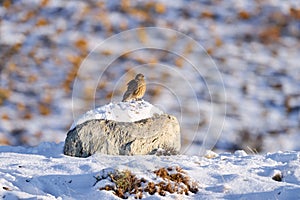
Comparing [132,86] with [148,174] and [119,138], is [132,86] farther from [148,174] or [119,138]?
[148,174]

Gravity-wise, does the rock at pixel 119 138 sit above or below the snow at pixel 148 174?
above

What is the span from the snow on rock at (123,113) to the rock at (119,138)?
0.07 metres

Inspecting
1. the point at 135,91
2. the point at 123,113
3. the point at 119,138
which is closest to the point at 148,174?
the point at 119,138

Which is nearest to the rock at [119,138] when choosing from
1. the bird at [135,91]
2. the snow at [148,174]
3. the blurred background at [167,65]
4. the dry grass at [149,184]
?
the snow at [148,174]

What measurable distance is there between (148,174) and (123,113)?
1373 millimetres

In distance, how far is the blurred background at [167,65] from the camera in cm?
1099

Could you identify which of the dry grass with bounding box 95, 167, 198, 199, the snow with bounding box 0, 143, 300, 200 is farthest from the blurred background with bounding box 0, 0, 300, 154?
the dry grass with bounding box 95, 167, 198, 199

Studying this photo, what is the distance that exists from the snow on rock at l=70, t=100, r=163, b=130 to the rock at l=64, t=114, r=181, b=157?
72 mm

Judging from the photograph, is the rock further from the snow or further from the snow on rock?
the snow

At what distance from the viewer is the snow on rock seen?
313 inches

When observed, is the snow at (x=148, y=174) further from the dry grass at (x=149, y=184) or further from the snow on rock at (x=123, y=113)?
the snow on rock at (x=123, y=113)

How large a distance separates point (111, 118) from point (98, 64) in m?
4.39

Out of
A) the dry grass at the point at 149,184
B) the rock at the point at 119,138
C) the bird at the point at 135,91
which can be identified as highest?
the bird at the point at 135,91

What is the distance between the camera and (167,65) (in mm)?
11867
